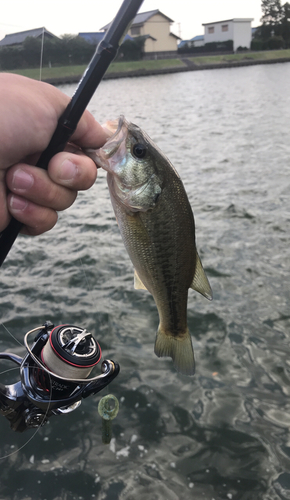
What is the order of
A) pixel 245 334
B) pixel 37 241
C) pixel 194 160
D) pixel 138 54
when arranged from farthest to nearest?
pixel 138 54, pixel 194 160, pixel 37 241, pixel 245 334

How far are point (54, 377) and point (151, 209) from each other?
1.07 meters

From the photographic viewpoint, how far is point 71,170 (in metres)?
1.94

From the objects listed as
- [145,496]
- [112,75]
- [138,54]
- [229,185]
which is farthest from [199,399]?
[112,75]

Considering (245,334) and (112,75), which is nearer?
(245,334)

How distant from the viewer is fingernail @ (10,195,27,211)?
1988mm

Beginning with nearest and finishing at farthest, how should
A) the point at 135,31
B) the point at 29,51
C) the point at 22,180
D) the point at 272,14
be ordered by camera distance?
the point at 22,180, the point at 29,51, the point at 135,31, the point at 272,14

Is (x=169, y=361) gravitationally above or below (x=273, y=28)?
below

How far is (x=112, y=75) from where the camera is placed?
46906 millimetres

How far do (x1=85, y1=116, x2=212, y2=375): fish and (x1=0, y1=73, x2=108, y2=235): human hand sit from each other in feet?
0.52

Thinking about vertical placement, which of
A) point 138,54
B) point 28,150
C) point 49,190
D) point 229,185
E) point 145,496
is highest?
point 138,54

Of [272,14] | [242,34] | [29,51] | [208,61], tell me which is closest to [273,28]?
[272,14]

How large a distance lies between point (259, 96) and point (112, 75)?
25.6 m

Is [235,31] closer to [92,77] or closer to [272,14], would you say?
[272,14]

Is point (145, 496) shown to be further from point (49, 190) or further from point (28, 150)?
point (28, 150)
